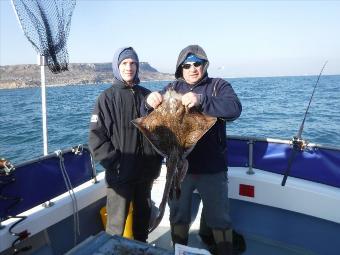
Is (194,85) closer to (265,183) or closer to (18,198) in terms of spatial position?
(265,183)

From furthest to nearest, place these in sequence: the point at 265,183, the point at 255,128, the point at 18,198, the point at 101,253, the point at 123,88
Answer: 1. the point at 255,128
2. the point at 265,183
3. the point at 123,88
4. the point at 18,198
5. the point at 101,253

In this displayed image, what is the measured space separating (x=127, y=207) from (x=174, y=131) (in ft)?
4.12

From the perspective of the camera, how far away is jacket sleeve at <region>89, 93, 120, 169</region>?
11.4 feet

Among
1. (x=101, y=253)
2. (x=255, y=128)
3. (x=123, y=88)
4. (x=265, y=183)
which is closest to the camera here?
(x=101, y=253)

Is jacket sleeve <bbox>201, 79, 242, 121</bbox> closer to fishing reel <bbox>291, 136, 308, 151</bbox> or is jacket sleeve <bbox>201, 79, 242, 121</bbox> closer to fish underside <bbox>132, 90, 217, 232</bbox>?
fish underside <bbox>132, 90, 217, 232</bbox>

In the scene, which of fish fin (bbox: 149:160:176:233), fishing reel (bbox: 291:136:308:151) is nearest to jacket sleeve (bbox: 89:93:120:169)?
fish fin (bbox: 149:160:176:233)

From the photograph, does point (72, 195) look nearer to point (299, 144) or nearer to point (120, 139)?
point (120, 139)

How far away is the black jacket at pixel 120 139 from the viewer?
3523 mm

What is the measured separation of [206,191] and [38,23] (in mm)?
2957

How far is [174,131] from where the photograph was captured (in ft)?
9.93

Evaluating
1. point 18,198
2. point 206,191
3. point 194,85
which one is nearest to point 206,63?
point 194,85

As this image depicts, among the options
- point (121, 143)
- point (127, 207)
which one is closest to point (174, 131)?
point (121, 143)

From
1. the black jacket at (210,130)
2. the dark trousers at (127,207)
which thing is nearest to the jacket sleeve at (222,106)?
the black jacket at (210,130)

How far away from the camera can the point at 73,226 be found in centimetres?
414
